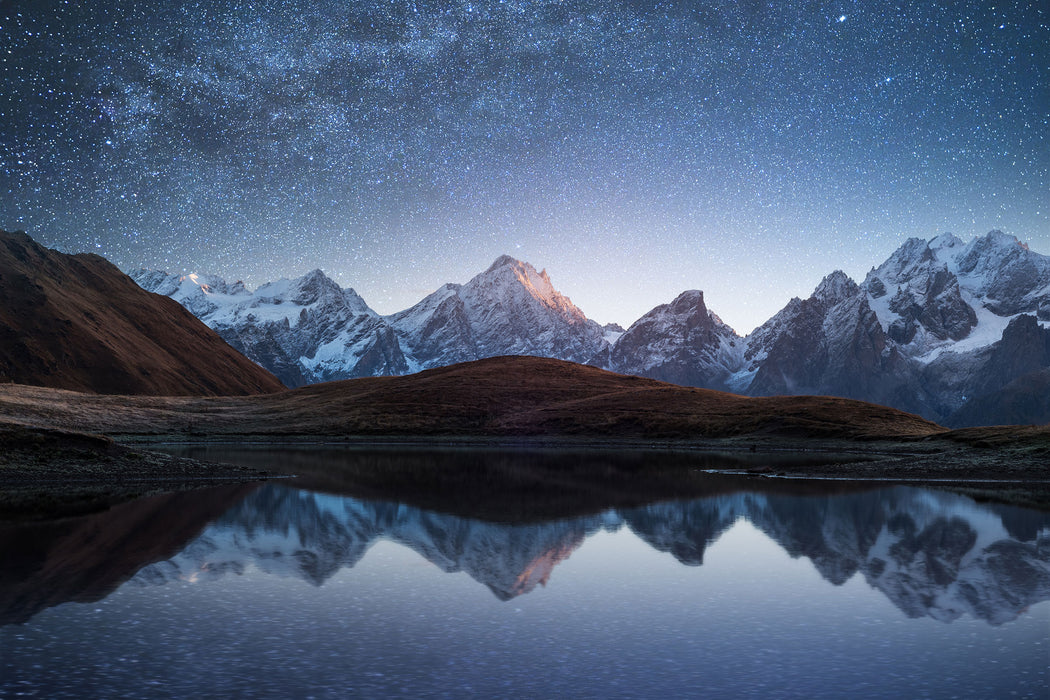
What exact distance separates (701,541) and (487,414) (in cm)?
12403

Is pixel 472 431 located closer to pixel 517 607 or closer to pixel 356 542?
pixel 356 542

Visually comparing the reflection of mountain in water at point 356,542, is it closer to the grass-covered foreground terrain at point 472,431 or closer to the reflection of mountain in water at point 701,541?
the reflection of mountain in water at point 701,541

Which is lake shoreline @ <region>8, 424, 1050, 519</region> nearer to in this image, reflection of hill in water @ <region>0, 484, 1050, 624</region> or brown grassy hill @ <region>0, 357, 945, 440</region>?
reflection of hill in water @ <region>0, 484, 1050, 624</region>

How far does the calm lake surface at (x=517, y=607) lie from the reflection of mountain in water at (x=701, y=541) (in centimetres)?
17

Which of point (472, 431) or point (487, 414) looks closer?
point (472, 431)

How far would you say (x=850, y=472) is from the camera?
216ft

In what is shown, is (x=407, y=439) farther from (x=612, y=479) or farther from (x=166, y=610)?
(x=166, y=610)

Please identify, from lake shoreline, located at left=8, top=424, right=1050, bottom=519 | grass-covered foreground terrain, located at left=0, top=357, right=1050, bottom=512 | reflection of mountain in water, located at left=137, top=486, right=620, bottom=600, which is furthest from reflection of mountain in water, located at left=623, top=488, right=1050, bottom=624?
grass-covered foreground terrain, located at left=0, top=357, right=1050, bottom=512

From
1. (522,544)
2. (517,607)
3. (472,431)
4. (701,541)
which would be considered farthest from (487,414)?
(517,607)

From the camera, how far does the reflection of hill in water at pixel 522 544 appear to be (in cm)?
2288

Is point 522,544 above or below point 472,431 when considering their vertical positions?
below

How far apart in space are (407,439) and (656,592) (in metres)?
107

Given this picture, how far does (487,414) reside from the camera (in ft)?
510

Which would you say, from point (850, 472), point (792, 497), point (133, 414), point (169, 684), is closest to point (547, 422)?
point (133, 414)
